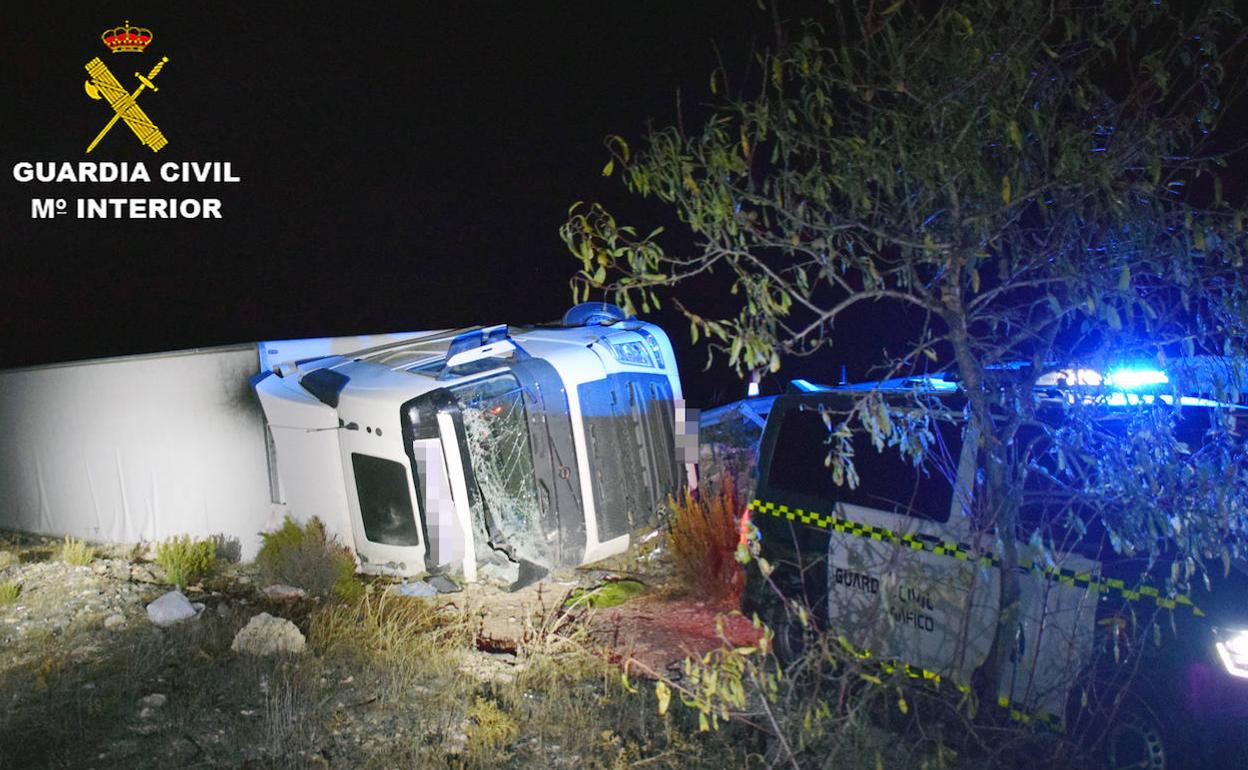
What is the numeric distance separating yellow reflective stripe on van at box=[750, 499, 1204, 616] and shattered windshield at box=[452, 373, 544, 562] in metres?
2.64

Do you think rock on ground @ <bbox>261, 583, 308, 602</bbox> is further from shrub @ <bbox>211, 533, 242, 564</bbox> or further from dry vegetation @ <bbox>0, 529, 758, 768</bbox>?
shrub @ <bbox>211, 533, 242, 564</bbox>

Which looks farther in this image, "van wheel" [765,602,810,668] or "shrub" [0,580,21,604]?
"shrub" [0,580,21,604]

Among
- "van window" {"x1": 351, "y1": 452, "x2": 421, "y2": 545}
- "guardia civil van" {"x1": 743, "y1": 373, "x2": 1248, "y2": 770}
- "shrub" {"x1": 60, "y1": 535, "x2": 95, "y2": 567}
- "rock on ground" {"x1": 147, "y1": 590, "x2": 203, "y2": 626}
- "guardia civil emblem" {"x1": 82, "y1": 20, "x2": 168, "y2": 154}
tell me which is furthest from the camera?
"guardia civil emblem" {"x1": 82, "y1": 20, "x2": 168, "y2": 154}

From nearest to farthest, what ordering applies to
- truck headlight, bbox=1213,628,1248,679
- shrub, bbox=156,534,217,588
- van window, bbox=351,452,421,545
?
truck headlight, bbox=1213,628,1248,679, van window, bbox=351,452,421,545, shrub, bbox=156,534,217,588

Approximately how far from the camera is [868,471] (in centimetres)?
523

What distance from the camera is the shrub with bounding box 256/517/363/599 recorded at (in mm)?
7668

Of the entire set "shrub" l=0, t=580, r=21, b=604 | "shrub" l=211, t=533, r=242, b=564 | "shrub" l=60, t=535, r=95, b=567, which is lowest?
"shrub" l=211, t=533, r=242, b=564

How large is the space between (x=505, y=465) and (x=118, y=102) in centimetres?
1827

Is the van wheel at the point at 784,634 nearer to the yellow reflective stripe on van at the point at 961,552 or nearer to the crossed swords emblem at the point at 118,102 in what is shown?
the yellow reflective stripe on van at the point at 961,552

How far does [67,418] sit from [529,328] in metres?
4.38

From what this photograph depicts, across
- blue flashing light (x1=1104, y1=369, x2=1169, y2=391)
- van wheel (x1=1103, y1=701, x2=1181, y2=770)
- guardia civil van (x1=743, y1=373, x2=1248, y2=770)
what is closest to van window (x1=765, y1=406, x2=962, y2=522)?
guardia civil van (x1=743, y1=373, x2=1248, y2=770)

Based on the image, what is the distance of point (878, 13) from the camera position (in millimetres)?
4133

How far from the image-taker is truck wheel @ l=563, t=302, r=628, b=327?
376 inches

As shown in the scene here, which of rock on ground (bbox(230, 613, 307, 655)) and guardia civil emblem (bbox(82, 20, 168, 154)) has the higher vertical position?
guardia civil emblem (bbox(82, 20, 168, 154))
